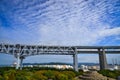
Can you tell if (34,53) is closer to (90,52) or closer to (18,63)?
(18,63)

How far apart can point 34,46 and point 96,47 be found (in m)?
31.8

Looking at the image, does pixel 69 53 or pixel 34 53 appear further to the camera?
pixel 69 53

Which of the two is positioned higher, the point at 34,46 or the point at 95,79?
the point at 34,46

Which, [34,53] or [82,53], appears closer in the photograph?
[34,53]

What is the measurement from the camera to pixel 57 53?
78.9 meters

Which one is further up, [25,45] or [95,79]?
[25,45]

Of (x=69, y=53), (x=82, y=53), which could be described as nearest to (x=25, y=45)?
(x=69, y=53)

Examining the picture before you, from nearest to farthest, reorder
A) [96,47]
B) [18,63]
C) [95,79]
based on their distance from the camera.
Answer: [95,79]
[18,63]
[96,47]

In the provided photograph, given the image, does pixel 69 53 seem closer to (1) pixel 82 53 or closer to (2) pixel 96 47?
(1) pixel 82 53

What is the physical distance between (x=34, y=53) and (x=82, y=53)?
992 inches

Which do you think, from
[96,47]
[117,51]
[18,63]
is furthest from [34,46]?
[117,51]

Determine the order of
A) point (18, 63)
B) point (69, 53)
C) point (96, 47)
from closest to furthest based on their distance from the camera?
1. point (18, 63)
2. point (69, 53)
3. point (96, 47)

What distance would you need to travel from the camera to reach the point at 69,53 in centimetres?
8200

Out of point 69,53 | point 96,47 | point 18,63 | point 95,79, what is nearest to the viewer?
point 95,79
